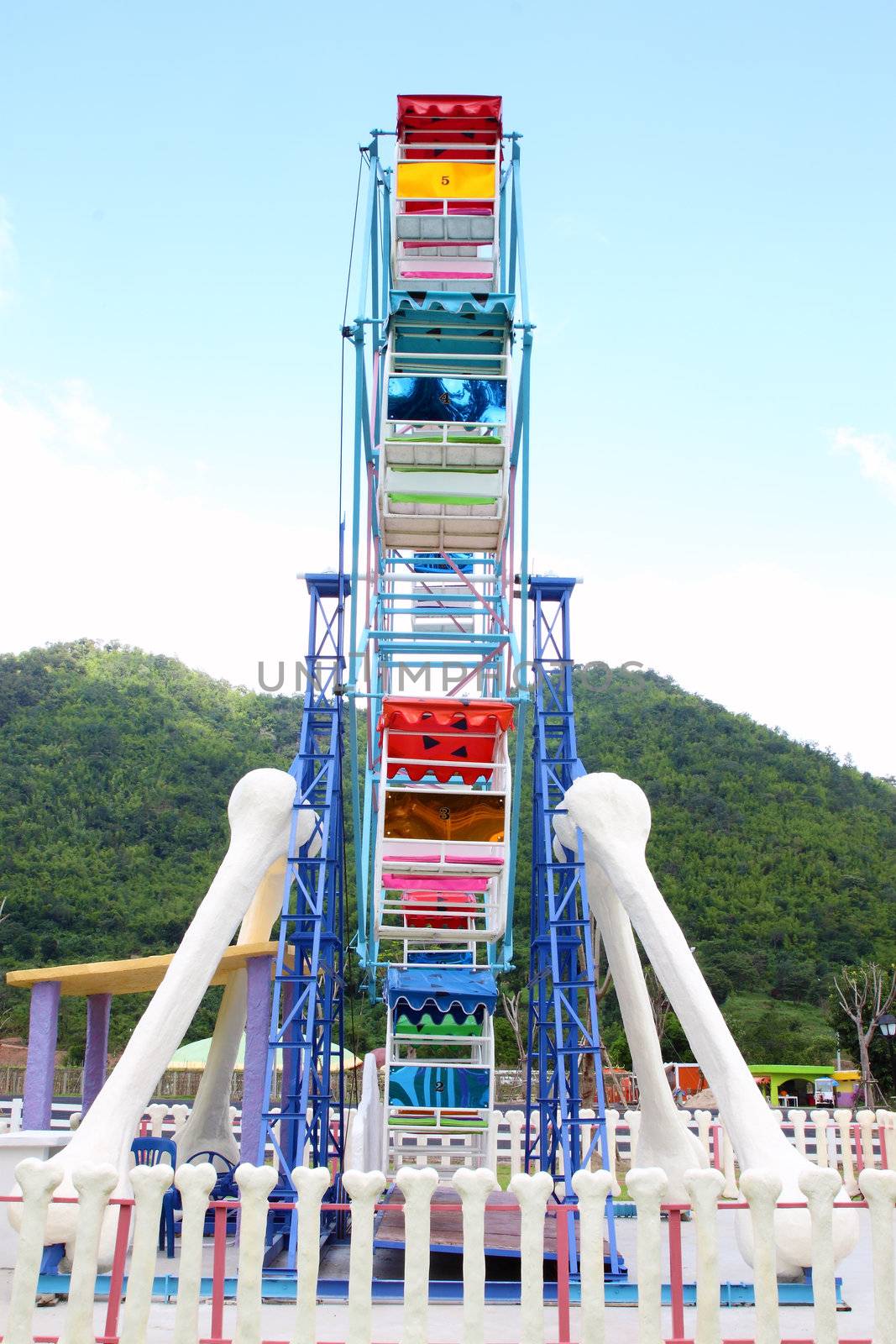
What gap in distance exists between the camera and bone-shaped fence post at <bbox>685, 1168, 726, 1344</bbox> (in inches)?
228

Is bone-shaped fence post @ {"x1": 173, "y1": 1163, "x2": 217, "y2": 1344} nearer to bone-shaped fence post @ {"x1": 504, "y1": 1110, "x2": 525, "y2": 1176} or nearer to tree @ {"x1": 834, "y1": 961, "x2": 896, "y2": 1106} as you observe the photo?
bone-shaped fence post @ {"x1": 504, "y1": 1110, "x2": 525, "y2": 1176}

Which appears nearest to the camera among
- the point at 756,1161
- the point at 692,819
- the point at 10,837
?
the point at 756,1161

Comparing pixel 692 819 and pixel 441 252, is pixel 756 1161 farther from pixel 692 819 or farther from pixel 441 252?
pixel 692 819

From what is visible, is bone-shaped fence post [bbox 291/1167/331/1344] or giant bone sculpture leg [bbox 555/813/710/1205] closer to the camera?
bone-shaped fence post [bbox 291/1167/331/1344]

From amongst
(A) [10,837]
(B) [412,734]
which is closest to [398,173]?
(B) [412,734]

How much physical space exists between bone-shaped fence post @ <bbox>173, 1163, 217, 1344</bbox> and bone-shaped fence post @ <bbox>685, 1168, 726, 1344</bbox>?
2410 millimetres

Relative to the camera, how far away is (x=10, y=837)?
46.2 m

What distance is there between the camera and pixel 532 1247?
5.77 metres

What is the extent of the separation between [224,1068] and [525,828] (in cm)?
2818

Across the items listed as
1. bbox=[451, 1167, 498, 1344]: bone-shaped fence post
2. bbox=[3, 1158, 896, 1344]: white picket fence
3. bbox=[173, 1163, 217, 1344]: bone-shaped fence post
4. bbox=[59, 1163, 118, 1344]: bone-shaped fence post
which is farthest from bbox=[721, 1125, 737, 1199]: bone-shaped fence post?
bbox=[59, 1163, 118, 1344]: bone-shaped fence post

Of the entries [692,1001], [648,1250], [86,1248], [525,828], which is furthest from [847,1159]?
[525,828]

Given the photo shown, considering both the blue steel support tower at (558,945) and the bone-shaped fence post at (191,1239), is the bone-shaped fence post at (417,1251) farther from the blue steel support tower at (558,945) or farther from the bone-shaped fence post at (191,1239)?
the blue steel support tower at (558,945)

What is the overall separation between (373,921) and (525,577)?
394 cm

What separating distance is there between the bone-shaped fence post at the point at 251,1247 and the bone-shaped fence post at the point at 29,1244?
994mm
